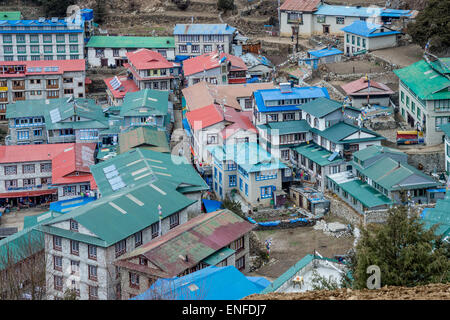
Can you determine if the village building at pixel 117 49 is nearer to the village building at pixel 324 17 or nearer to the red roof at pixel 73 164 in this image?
the village building at pixel 324 17

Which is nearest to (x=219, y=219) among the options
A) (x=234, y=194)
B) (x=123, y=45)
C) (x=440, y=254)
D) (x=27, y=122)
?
(x=234, y=194)

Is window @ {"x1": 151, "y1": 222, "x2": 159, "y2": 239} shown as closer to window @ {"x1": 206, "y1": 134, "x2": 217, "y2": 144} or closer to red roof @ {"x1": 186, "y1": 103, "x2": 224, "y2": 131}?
window @ {"x1": 206, "y1": 134, "x2": 217, "y2": 144}

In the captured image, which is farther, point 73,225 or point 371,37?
point 371,37

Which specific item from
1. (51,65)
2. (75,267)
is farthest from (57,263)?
(51,65)

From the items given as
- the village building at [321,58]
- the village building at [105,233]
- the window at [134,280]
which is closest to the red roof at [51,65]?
the village building at [321,58]

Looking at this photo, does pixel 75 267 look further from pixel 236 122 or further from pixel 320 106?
pixel 320 106
